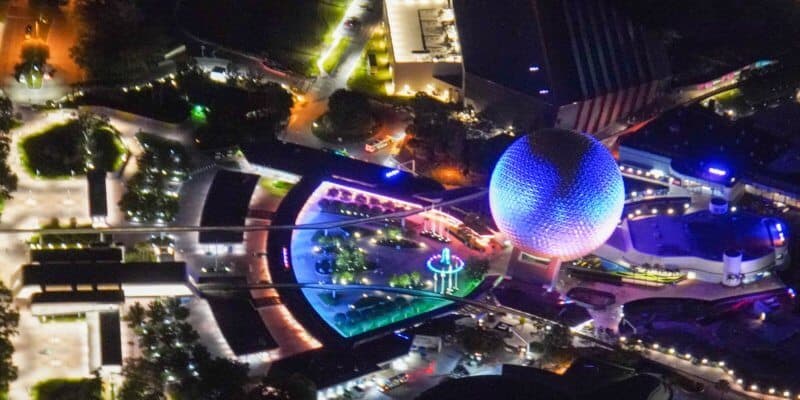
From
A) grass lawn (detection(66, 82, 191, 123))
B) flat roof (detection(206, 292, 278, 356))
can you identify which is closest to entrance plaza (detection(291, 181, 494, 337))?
flat roof (detection(206, 292, 278, 356))

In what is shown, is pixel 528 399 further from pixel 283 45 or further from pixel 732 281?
pixel 283 45

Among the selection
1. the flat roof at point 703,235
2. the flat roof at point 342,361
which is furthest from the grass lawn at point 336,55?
the flat roof at point 342,361

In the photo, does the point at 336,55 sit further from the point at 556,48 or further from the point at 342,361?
the point at 342,361

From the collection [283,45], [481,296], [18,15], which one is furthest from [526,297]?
[18,15]

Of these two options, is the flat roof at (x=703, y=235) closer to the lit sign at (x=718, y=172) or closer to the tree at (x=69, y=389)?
the lit sign at (x=718, y=172)

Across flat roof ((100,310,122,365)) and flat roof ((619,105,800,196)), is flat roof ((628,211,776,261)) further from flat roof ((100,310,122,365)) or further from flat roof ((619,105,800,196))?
flat roof ((100,310,122,365))

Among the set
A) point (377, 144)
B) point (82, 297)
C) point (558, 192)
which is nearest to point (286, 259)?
point (82, 297)
